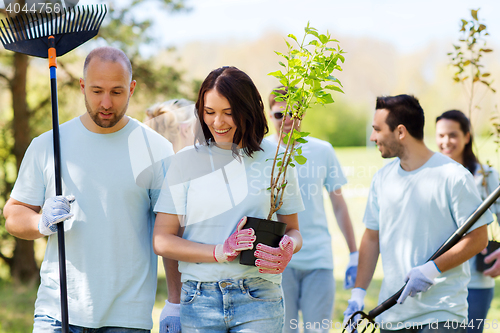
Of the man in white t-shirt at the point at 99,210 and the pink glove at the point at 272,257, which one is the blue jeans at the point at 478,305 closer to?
the pink glove at the point at 272,257

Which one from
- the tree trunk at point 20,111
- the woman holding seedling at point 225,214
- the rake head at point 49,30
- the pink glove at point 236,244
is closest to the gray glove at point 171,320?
the woman holding seedling at point 225,214

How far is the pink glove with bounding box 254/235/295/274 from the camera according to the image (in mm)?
1538

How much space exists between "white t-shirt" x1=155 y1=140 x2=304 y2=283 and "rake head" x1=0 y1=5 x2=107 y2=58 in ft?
2.41

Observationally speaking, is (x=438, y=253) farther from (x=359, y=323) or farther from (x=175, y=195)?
(x=175, y=195)

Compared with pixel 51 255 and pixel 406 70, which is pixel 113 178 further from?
pixel 406 70

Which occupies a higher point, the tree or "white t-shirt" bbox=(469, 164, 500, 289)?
the tree

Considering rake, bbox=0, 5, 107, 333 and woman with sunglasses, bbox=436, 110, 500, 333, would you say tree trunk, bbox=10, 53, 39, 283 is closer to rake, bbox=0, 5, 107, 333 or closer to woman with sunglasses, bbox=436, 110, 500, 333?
rake, bbox=0, 5, 107, 333

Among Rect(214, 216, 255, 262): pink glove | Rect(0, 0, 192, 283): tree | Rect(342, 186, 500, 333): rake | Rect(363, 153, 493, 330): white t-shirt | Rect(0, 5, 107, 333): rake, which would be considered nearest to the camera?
Rect(214, 216, 255, 262): pink glove

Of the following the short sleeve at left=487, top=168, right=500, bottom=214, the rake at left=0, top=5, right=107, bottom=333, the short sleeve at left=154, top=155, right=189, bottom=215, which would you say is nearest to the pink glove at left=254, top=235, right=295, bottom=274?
the short sleeve at left=154, top=155, right=189, bottom=215

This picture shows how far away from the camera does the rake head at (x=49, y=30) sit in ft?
6.25

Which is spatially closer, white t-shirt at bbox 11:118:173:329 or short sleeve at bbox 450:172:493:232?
white t-shirt at bbox 11:118:173:329

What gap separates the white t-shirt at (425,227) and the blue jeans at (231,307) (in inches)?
30.1

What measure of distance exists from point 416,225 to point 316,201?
0.78 meters

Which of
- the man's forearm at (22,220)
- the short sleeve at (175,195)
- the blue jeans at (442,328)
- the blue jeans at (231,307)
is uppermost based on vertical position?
the short sleeve at (175,195)
